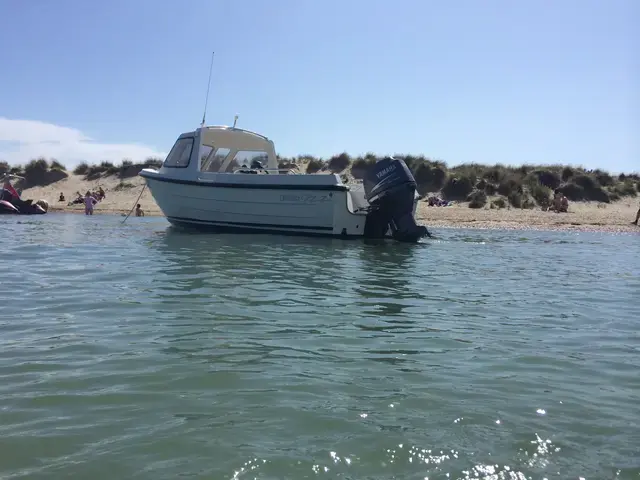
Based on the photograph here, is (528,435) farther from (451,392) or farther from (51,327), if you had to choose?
(51,327)

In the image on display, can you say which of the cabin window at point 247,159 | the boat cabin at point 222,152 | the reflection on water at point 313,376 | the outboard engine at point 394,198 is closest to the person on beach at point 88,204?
the boat cabin at point 222,152

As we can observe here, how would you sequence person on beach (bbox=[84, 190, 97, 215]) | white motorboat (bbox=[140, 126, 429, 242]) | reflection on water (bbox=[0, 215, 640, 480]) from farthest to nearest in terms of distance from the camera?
1. person on beach (bbox=[84, 190, 97, 215])
2. white motorboat (bbox=[140, 126, 429, 242])
3. reflection on water (bbox=[0, 215, 640, 480])

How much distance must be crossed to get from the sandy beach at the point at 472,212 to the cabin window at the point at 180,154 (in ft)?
30.7

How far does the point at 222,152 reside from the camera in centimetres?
1773

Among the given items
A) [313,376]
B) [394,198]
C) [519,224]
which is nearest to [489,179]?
[519,224]

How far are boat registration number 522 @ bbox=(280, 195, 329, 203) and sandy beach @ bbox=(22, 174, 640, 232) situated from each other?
816 centimetres

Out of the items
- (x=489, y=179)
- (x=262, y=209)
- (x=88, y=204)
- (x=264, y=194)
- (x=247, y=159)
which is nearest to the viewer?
(x=264, y=194)

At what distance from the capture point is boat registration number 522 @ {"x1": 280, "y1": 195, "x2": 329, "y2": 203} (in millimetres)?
14688

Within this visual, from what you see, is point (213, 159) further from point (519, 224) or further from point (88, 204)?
point (519, 224)

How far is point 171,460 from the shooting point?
283 cm

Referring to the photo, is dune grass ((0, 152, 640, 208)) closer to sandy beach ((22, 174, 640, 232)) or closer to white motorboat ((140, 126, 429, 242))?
sandy beach ((22, 174, 640, 232))

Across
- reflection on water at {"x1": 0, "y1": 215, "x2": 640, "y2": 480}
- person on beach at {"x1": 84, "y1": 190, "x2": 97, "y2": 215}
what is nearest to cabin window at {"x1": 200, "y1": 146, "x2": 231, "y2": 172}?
reflection on water at {"x1": 0, "y1": 215, "x2": 640, "y2": 480}

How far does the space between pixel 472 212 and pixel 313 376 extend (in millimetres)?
22823

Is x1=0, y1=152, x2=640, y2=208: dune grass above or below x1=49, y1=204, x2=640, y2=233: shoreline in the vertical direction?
above
